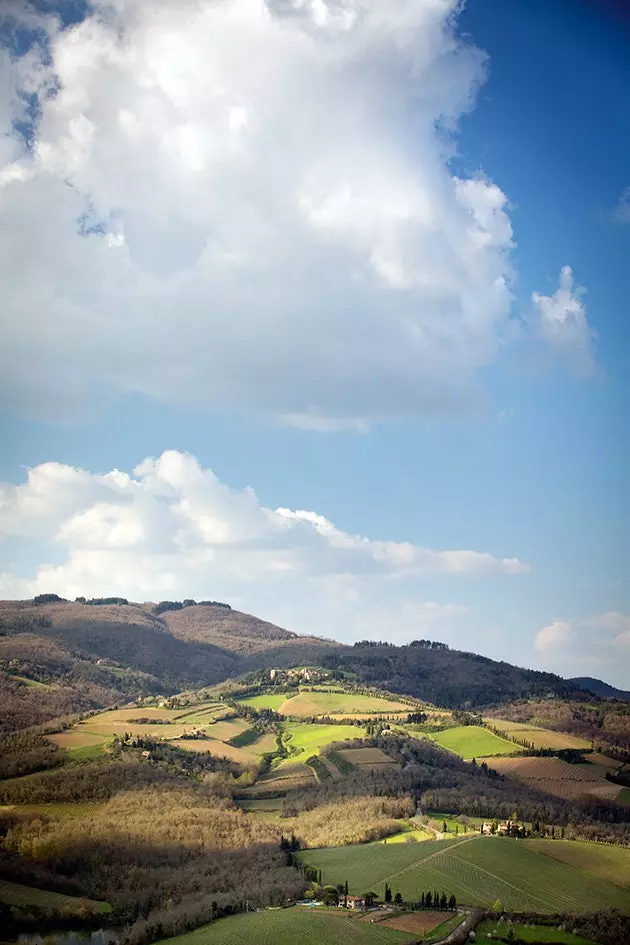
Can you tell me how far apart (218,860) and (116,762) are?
5064 cm

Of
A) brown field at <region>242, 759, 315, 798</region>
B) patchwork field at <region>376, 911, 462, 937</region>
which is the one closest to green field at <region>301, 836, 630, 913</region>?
patchwork field at <region>376, 911, 462, 937</region>

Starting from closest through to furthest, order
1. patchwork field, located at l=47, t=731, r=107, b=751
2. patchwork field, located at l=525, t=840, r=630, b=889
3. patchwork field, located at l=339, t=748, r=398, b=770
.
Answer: patchwork field, located at l=525, t=840, r=630, b=889 → patchwork field, located at l=47, t=731, r=107, b=751 → patchwork field, located at l=339, t=748, r=398, b=770

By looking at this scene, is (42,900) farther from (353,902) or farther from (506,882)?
(506,882)

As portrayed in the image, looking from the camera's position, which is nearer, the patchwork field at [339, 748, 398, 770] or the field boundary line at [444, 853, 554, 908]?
the field boundary line at [444, 853, 554, 908]

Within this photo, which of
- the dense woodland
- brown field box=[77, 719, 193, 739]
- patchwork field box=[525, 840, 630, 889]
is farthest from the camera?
brown field box=[77, 719, 193, 739]

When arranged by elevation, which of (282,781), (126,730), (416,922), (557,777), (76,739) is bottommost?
(416,922)

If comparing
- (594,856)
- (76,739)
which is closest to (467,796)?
(594,856)

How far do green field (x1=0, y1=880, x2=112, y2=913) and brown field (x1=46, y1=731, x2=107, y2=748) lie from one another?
69.4 metres

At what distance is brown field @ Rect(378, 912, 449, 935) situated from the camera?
80062 millimetres

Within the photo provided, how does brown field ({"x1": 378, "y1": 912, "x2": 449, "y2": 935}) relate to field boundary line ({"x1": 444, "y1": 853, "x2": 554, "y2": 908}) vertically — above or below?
below

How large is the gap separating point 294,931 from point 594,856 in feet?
167

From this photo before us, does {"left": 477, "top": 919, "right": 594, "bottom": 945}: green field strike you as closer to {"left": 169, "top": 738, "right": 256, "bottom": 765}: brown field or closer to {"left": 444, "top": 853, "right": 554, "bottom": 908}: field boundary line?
{"left": 444, "top": 853, "right": 554, "bottom": 908}: field boundary line

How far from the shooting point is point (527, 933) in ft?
267

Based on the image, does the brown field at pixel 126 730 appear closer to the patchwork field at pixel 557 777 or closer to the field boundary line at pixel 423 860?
the patchwork field at pixel 557 777
